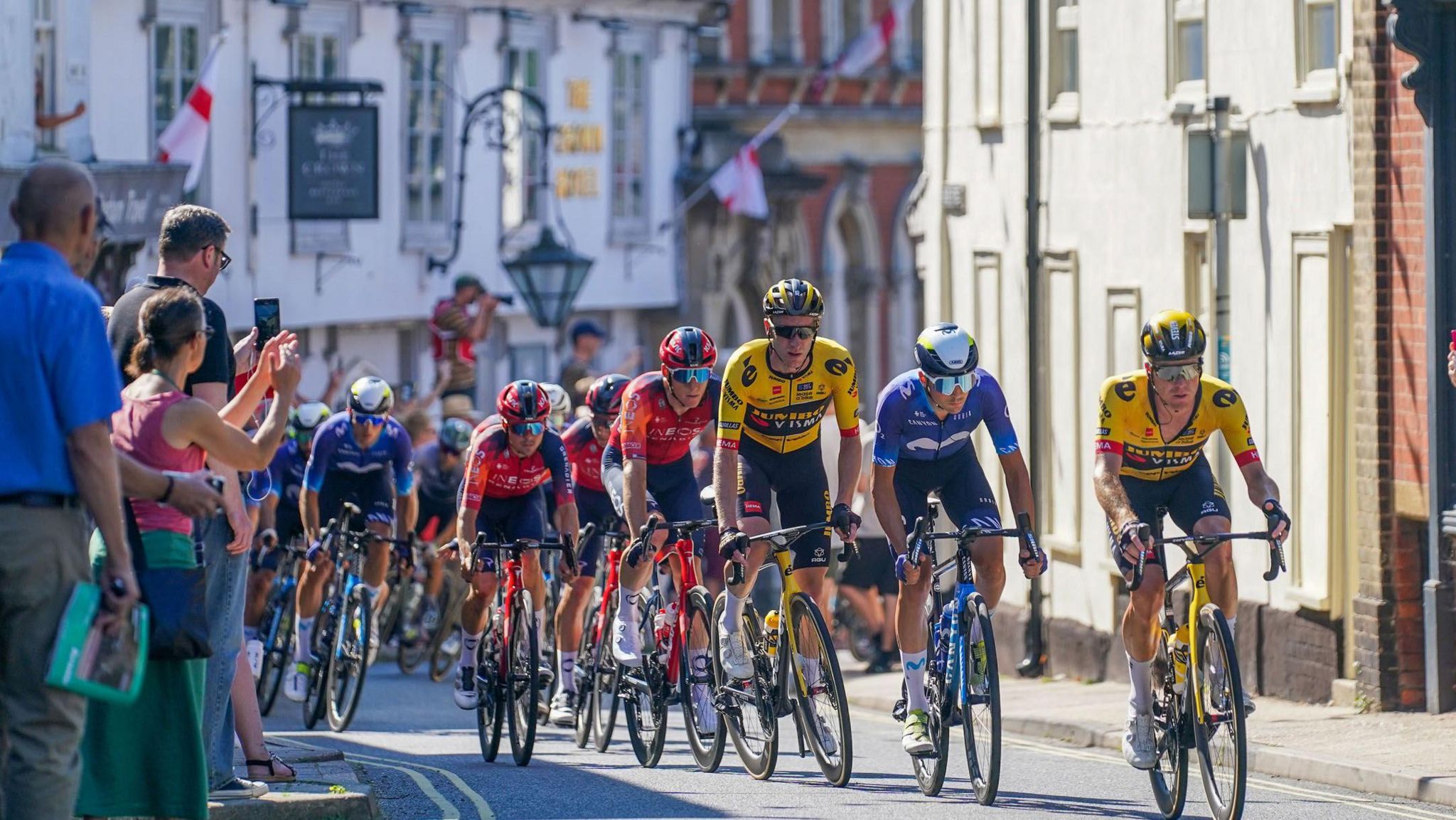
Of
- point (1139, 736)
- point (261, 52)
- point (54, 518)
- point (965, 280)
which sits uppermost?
point (261, 52)

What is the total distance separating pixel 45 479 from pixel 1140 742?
5145 millimetres

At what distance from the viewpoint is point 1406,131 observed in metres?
15.5

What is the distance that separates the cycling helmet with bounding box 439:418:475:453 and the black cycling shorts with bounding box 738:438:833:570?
8.37 metres

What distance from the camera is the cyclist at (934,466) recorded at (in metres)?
11.8

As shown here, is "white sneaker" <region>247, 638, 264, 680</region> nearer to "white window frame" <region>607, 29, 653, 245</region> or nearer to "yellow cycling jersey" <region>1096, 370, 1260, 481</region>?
"yellow cycling jersey" <region>1096, 370, 1260, 481</region>

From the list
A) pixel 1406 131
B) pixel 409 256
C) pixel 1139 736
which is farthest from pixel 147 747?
pixel 409 256

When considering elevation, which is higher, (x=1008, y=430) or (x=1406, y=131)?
(x=1406, y=131)

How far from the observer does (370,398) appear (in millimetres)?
16594

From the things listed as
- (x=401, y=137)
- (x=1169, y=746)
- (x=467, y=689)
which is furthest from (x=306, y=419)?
(x=401, y=137)

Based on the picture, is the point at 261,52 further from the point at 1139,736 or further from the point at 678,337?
the point at 1139,736

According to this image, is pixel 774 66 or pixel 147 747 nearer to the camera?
pixel 147 747

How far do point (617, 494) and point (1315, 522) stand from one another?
5067 millimetres

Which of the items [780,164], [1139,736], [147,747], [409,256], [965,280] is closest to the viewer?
[147,747]

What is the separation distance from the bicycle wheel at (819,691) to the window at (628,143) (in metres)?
26.0
